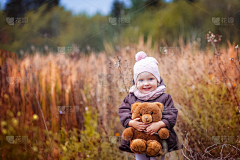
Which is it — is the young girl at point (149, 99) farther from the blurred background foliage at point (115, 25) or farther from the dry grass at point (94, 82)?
the blurred background foliage at point (115, 25)

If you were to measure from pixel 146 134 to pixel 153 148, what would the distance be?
0.17 metres

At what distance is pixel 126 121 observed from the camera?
2.72 m

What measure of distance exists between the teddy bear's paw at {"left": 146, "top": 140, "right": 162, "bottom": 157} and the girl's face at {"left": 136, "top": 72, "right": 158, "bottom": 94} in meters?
0.56

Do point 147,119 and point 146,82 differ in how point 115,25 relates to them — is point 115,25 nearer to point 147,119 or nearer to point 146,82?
point 146,82

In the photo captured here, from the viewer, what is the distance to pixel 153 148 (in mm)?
2514

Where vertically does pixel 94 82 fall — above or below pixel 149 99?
above

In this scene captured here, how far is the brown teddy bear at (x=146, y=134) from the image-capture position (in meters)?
2.54

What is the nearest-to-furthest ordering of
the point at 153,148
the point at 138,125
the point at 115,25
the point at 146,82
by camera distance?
1. the point at 153,148
2. the point at 138,125
3. the point at 146,82
4. the point at 115,25

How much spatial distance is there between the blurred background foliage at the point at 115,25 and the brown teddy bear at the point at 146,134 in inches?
44.1

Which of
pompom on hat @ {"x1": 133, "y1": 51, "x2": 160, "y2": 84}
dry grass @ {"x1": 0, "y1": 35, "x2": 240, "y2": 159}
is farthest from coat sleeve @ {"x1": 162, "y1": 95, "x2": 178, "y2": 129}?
dry grass @ {"x1": 0, "y1": 35, "x2": 240, "y2": 159}

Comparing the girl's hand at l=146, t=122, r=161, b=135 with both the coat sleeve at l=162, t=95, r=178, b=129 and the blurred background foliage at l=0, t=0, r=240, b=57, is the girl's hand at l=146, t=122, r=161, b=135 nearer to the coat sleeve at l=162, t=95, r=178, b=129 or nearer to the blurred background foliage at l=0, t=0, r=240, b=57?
the coat sleeve at l=162, t=95, r=178, b=129

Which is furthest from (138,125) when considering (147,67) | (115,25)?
(115,25)

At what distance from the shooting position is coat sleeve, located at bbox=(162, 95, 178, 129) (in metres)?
2.61

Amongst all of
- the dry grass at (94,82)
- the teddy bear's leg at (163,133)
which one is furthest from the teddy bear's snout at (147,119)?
the dry grass at (94,82)
